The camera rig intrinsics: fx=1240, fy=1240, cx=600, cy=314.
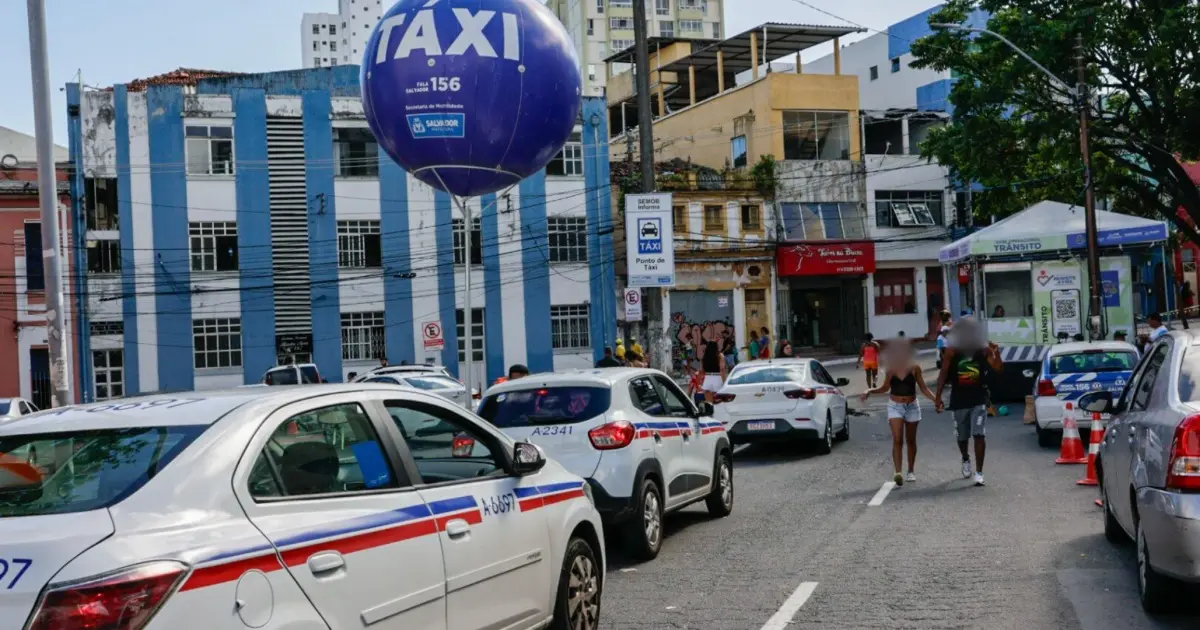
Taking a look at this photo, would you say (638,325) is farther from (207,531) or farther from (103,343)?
(207,531)

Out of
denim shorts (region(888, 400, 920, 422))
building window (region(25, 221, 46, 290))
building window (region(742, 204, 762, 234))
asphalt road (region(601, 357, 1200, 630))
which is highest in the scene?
building window (region(742, 204, 762, 234))

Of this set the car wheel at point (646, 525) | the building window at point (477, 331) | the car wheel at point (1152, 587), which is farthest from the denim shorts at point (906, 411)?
the building window at point (477, 331)

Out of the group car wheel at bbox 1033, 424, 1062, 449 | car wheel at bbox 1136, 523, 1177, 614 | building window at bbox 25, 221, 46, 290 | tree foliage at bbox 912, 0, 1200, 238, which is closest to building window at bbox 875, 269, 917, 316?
tree foliage at bbox 912, 0, 1200, 238

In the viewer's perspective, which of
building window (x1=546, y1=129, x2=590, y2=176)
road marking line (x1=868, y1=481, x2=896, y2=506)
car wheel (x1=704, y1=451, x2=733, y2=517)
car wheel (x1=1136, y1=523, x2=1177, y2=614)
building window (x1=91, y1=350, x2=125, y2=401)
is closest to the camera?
car wheel (x1=1136, y1=523, x2=1177, y2=614)

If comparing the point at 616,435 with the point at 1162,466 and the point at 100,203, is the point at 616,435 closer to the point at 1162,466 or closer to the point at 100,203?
the point at 1162,466

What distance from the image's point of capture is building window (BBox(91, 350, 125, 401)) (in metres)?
39.6

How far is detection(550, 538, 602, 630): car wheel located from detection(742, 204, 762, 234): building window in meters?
41.6

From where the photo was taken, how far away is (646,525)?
1011 cm

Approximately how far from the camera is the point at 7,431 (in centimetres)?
482

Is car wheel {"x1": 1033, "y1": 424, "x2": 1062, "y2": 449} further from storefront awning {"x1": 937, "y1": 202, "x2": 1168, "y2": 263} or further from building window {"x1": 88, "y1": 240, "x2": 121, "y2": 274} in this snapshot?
building window {"x1": 88, "y1": 240, "x2": 121, "y2": 274}

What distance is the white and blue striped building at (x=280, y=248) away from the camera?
131 ft

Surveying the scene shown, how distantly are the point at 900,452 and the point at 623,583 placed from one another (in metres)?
5.89

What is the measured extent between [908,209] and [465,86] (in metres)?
39.4

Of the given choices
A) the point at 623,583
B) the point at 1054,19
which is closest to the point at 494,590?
the point at 623,583
